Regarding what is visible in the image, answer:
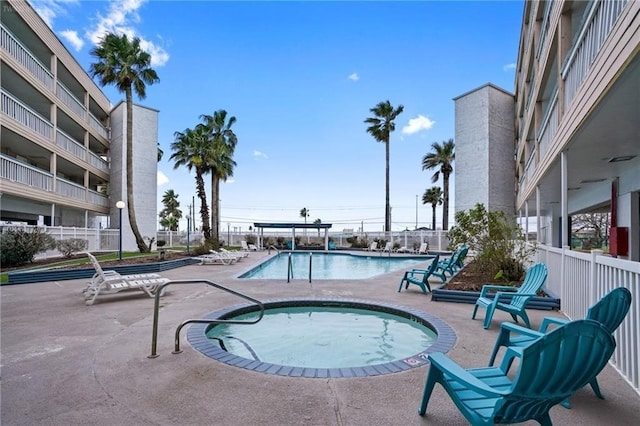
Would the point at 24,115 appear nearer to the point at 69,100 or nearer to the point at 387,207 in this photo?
the point at 69,100

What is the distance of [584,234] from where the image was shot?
105 ft

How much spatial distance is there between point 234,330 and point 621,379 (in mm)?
4885

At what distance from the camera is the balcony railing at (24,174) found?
14.0 meters

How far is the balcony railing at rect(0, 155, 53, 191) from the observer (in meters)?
14.0

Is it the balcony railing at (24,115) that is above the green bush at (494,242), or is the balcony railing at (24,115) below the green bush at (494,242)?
above

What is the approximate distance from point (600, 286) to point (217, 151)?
79.4ft

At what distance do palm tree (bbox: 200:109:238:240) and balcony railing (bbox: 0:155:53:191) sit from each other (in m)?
9.86

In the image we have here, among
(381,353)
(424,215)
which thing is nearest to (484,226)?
(381,353)

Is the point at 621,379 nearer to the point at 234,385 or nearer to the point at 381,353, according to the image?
the point at 381,353

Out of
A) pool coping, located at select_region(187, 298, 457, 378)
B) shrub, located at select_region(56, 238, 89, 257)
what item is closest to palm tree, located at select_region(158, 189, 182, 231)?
shrub, located at select_region(56, 238, 89, 257)

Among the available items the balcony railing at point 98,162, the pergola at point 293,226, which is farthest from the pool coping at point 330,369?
the balcony railing at point 98,162

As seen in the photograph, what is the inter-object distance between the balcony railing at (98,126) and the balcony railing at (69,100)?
1.09 meters

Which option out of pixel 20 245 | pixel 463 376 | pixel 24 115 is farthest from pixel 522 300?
pixel 24 115

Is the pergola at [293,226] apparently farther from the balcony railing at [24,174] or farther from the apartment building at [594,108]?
the apartment building at [594,108]
